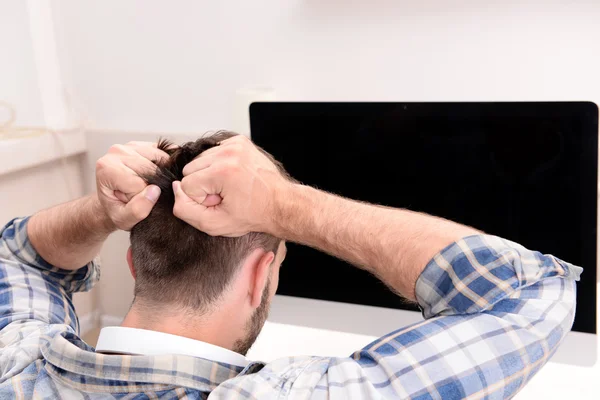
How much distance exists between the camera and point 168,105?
2227mm

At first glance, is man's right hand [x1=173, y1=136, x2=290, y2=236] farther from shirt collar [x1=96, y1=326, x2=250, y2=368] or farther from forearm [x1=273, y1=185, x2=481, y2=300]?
shirt collar [x1=96, y1=326, x2=250, y2=368]

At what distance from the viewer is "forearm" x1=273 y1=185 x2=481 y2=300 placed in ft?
2.69

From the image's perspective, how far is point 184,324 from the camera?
0.85 m

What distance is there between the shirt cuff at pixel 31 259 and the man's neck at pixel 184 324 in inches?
14.1

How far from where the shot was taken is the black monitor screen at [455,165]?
1287 millimetres

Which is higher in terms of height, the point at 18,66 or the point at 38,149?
the point at 18,66

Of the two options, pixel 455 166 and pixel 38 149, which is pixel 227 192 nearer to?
pixel 455 166

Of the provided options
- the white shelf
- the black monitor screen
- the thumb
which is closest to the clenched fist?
the thumb

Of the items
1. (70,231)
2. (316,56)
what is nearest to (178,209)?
(70,231)

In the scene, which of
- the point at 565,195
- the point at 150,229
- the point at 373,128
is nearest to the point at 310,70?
the point at 373,128

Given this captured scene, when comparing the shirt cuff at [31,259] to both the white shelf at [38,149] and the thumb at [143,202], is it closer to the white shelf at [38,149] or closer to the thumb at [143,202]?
the thumb at [143,202]

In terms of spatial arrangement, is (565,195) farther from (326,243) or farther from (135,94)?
(135,94)

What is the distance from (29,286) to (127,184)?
0.32 meters

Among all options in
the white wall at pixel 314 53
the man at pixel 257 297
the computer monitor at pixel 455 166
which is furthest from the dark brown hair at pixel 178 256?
the white wall at pixel 314 53
